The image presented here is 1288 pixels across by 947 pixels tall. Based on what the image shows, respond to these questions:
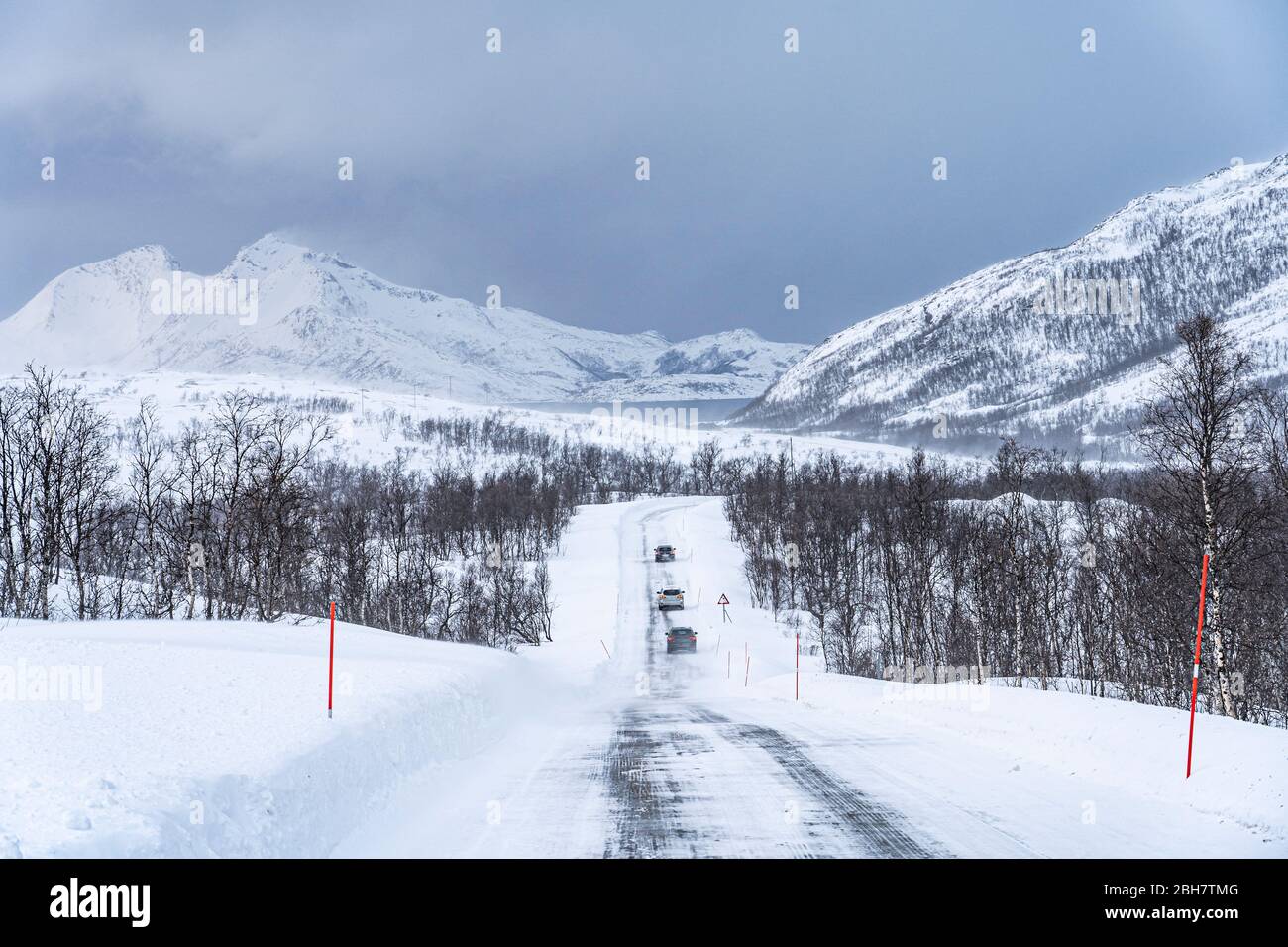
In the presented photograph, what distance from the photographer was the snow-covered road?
7.33m

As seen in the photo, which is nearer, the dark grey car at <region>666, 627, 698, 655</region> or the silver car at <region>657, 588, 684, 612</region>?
the dark grey car at <region>666, 627, 698, 655</region>

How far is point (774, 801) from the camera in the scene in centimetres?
901

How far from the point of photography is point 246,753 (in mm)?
8070

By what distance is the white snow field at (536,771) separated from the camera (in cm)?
698

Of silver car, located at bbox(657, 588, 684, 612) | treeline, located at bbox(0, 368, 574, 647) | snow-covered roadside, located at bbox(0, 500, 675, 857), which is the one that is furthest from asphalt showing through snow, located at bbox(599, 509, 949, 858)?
silver car, located at bbox(657, 588, 684, 612)

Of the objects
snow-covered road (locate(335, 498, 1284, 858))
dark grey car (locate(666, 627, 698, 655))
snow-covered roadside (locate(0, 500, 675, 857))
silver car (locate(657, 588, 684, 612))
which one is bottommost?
dark grey car (locate(666, 627, 698, 655))

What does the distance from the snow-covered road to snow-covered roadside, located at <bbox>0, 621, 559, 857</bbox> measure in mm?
606

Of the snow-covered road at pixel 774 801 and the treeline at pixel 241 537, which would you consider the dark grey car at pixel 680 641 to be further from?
the snow-covered road at pixel 774 801

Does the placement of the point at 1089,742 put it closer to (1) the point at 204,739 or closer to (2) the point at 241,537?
(1) the point at 204,739

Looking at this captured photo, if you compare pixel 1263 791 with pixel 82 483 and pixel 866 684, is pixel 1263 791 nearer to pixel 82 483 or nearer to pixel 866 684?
pixel 866 684

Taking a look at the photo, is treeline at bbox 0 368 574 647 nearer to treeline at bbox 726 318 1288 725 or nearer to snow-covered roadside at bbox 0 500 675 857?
snow-covered roadside at bbox 0 500 675 857

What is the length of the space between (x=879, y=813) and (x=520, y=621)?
54.5 m

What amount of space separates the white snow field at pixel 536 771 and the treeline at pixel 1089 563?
12819 mm
